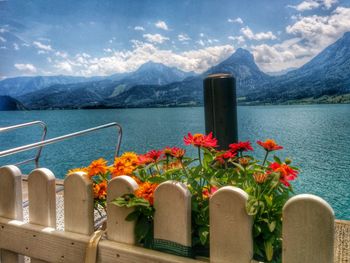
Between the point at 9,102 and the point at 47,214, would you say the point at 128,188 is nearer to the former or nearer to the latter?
the point at 47,214

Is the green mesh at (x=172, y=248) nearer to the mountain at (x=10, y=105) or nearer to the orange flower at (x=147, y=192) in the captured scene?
the orange flower at (x=147, y=192)

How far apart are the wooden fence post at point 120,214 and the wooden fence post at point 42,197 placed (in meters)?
0.21

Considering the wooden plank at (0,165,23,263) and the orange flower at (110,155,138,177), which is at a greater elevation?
the orange flower at (110,155,138,177)

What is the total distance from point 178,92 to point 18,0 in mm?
35009

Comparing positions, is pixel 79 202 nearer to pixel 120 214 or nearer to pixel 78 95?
pixel 120 214

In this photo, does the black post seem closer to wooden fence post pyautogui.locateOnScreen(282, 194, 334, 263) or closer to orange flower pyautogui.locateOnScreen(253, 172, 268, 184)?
orange flower pyautogui.locateOnScreen(253, 172, 268, 184)

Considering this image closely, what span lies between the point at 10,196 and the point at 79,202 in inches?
11.9

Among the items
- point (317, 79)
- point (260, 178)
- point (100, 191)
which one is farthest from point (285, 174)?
point (317, 79)

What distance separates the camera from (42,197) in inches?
40.8

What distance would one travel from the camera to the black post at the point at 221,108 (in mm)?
1803

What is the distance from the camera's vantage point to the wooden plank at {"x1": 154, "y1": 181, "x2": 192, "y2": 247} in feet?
2.67

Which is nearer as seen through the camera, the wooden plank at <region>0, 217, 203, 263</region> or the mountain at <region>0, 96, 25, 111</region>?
the wooden plank at <region>0, 217, 203, 263</region>

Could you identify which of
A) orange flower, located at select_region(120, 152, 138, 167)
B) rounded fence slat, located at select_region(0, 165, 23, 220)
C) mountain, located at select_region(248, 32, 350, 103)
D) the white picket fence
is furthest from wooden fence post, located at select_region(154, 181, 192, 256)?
mountain, located at select_region(248, 32, 350, 103)

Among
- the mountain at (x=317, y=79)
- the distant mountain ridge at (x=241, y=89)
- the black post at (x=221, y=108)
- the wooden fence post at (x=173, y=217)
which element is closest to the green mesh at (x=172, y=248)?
the wooden fence post at (x=173, y=217)
